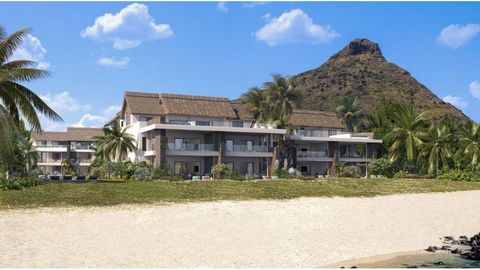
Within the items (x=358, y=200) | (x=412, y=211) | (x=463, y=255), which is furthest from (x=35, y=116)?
(x=463, y=255)

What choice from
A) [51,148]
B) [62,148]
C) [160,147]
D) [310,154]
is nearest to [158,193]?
[160,147]

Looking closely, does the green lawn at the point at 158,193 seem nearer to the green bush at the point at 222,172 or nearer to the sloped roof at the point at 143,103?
the green bush at the point at 222,172

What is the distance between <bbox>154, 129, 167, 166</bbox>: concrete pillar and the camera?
160 feet

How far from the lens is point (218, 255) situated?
16.0 m

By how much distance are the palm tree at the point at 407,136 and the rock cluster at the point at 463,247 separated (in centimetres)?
3794

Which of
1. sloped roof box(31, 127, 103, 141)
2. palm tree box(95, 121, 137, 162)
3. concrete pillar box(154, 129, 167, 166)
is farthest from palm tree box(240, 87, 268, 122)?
sloped roof box(31, 127, 103, 141)

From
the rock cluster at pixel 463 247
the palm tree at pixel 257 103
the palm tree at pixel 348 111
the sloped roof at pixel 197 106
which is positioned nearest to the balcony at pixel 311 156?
the palm tree at pixel 257 103

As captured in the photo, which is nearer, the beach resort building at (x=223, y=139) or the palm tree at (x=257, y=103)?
the beach resort building at (x=223, y=139)

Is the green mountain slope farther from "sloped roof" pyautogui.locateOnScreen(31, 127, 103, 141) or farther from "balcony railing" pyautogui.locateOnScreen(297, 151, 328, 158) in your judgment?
"balcony railing" pyautogui.locateOnScreen(297, 151, 328, 158)

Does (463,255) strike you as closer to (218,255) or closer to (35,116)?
(218,255)

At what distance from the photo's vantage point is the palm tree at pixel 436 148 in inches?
2227

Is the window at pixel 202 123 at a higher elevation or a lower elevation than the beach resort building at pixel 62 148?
higher

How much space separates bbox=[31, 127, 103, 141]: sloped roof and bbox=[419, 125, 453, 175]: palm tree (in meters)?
53.5

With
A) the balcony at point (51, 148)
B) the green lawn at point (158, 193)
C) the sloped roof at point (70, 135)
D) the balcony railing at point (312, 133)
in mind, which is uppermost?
the sloped roof at point (70, 135)
